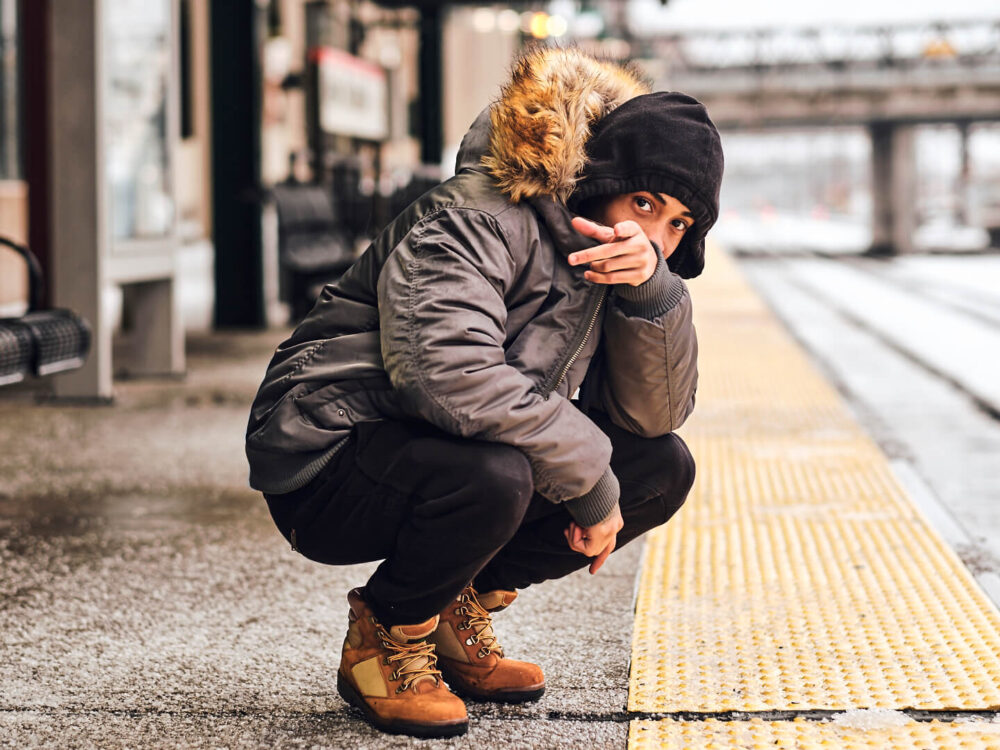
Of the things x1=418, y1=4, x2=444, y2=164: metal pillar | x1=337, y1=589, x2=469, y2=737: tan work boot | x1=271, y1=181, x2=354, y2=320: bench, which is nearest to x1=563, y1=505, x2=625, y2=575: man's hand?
x1=337, y1=589, x2=469, y2=737: tan work boot

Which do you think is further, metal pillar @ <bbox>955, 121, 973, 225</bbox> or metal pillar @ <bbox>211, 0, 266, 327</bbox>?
metal pillar @ <bbox>955, 121, 973, 225</bbox>

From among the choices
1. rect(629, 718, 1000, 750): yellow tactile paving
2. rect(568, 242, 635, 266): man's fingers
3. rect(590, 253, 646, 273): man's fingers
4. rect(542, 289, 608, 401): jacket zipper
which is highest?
rect(568, 242, 635, 266): man's fingers

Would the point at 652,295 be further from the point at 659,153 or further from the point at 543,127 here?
the point at 543,127

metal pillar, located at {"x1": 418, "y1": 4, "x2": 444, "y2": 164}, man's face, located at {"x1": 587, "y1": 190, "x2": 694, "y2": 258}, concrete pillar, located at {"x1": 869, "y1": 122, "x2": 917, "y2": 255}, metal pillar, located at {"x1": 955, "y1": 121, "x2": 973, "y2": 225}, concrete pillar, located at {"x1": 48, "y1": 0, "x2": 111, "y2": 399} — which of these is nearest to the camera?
man's face, located at {"x1": 587, "y1": 190, "x2": 694, "y2": 258}

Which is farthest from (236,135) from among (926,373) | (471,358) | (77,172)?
(471,358)

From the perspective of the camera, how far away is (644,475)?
8.45ft

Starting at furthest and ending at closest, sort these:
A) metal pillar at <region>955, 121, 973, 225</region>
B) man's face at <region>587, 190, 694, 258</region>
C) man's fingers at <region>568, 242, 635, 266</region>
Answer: metal pillar at <region>955, 121, 973, 225</region>, man's face at <region>587, 190, 694, 258</region>, man's fingers at <region>568, 242, 635, 266</region>

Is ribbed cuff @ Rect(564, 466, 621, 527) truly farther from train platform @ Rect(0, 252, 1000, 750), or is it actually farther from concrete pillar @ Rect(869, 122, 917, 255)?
concrete pillar @ Rect(869, 122, 917, 255)

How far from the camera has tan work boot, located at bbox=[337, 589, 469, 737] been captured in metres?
2.42

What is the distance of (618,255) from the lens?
2281 mm

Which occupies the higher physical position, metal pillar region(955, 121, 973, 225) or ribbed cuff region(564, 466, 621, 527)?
metal pillar region(955, 121, 973, 225)

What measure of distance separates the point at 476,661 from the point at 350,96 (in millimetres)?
11653

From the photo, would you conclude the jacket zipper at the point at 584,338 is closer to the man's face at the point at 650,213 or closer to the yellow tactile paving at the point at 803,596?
the man's face at the point at 650,213

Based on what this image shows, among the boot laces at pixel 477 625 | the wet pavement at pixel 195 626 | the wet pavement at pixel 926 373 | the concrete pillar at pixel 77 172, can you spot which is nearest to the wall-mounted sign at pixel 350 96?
the wet pavement at pixel 926 373
